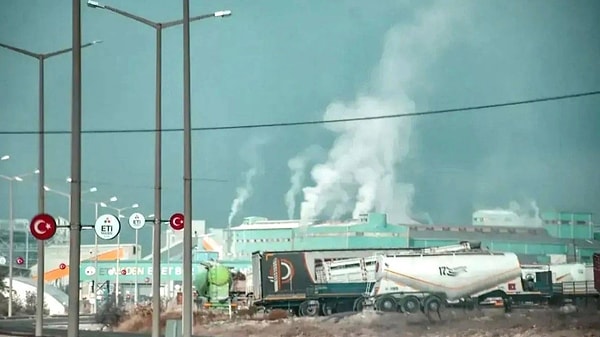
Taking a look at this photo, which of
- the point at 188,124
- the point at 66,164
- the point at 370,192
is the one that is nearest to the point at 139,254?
the point at 66,164


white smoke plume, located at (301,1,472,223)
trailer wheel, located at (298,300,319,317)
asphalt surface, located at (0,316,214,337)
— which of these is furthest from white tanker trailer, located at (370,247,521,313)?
asphalt surface, located at (0,316,214,337)

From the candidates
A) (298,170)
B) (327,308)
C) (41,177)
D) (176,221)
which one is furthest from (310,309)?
(41,177)

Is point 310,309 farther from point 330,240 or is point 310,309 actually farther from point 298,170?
point 298,170

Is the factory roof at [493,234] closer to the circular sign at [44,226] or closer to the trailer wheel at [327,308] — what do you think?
the trailer wheel at [327,308]

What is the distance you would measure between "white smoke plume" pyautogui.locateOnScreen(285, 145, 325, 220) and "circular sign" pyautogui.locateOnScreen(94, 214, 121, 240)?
195 inches

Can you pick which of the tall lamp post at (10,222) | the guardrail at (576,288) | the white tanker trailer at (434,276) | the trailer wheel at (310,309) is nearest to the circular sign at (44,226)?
the trailer wheel at (310,309)

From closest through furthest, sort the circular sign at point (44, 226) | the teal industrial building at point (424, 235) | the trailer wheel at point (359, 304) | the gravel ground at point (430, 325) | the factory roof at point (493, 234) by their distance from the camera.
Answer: the circular sign at point (44, 226) < the gravel ground at point (430, 325) < the teal industrial building at point (424, 235) < the factory roof at point (493, 234) < the trailer wheel at point (359, 304)

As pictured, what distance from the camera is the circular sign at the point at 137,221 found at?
31.2m

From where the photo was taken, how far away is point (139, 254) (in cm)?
3144

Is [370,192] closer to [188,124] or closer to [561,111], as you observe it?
[561,111]

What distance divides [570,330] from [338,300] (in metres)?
6.29

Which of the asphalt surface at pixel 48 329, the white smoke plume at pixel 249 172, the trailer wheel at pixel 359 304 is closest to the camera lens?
the trailer wheel at pixel 359 304

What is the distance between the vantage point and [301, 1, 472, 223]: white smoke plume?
2877 centimetres

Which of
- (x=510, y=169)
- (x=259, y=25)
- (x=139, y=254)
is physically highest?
(x=259, y=25)
